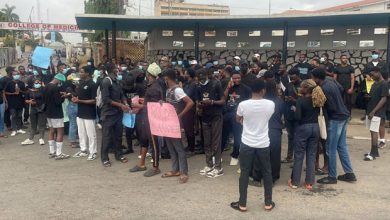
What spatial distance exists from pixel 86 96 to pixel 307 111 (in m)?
4.14

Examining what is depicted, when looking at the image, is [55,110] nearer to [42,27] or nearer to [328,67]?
[328,67]

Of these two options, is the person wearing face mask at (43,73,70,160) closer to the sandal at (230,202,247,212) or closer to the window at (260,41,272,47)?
the sandal at (230,202,247,212)

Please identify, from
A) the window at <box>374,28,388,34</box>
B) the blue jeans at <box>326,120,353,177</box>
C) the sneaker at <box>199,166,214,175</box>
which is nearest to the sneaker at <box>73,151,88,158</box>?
the sneaker at <box>199,166,214,175</box>

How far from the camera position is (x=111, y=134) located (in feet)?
24.6

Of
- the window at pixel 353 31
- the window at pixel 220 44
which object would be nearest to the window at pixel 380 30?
the window at pixel 353 31

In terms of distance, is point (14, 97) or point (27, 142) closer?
point (27, 142)

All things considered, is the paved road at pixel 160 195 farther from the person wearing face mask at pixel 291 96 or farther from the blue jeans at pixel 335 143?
the person wearing face mask at pixel 291 96

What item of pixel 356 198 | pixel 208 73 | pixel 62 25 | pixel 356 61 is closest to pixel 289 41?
pixel 356 61

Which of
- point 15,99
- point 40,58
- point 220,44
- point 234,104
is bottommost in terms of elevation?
point 15,99

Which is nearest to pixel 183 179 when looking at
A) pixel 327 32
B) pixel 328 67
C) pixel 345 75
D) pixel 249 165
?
pixel 249 165

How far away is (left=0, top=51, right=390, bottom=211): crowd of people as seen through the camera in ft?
16.8

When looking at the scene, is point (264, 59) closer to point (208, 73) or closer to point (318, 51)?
point (318, 51)

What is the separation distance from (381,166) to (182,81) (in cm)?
412

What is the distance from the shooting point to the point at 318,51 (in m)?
13.2
